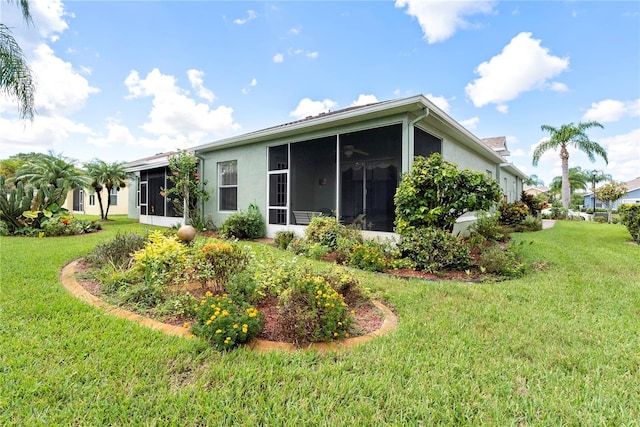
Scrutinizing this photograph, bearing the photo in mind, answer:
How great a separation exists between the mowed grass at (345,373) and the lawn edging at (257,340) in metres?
0.12

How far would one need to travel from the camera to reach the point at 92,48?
8938mm

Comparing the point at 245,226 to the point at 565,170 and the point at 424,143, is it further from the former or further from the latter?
the point at 565,170

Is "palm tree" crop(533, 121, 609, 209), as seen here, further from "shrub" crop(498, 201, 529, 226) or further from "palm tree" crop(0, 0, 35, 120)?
"palm tree" crop(0, 0, 35, 120)

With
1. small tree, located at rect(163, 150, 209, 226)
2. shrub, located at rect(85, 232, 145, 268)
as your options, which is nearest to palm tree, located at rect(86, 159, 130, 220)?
small tree, located at rect(163, 150, 209, 226)

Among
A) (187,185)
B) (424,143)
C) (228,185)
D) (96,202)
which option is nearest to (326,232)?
(424,143)

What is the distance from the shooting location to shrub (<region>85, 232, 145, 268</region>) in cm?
512

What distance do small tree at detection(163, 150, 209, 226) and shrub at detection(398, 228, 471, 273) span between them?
8.45 metres

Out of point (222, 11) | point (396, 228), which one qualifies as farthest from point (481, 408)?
point (222, 11)

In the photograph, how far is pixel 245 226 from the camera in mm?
9359

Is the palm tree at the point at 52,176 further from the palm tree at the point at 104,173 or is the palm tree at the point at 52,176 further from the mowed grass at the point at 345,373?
the mowed grass at the point at 345,373

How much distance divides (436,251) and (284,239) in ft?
13.3

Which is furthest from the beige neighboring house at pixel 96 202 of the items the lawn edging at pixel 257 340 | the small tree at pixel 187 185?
the lawn edging at pixel 257 340

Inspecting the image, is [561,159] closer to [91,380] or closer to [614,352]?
[614,352]

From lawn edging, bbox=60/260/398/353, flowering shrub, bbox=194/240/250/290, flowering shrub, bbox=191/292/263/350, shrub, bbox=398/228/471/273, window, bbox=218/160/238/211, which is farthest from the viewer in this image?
window, bbox=218/160/238/211
